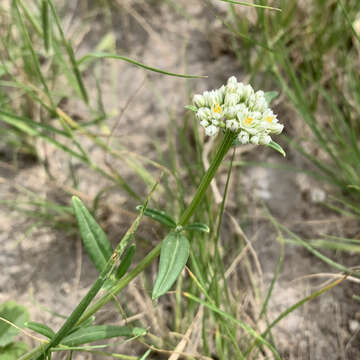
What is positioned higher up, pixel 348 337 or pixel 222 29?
pixel 222 29

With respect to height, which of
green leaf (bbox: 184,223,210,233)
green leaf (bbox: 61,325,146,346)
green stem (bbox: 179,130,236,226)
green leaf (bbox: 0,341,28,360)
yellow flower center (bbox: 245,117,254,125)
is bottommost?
green leaf (bbox: 0,341,28,360)

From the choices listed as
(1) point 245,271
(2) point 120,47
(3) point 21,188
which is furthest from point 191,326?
(2) point 120,47

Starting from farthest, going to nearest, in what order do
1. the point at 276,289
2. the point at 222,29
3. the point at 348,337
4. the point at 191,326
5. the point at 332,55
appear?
the point at 222,29
the point at 332,55
the point at 276,289
the point at 348,337
the point at 191,326

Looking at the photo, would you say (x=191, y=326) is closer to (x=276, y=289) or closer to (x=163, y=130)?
(x=276, y=289)

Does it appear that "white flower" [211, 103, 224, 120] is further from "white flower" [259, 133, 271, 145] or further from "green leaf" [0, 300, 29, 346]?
"green leaf" [0, 300, 29, 346]

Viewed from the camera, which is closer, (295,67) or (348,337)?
(348,337)

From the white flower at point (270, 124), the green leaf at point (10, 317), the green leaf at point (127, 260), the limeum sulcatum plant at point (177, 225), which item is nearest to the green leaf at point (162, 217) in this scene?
the limeum sulcatum plant at point (177, 225)

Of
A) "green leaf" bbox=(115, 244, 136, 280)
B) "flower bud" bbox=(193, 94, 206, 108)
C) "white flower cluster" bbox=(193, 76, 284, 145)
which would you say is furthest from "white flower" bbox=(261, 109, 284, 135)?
"green leaf" bbox=(115, 244, 136, 280)
